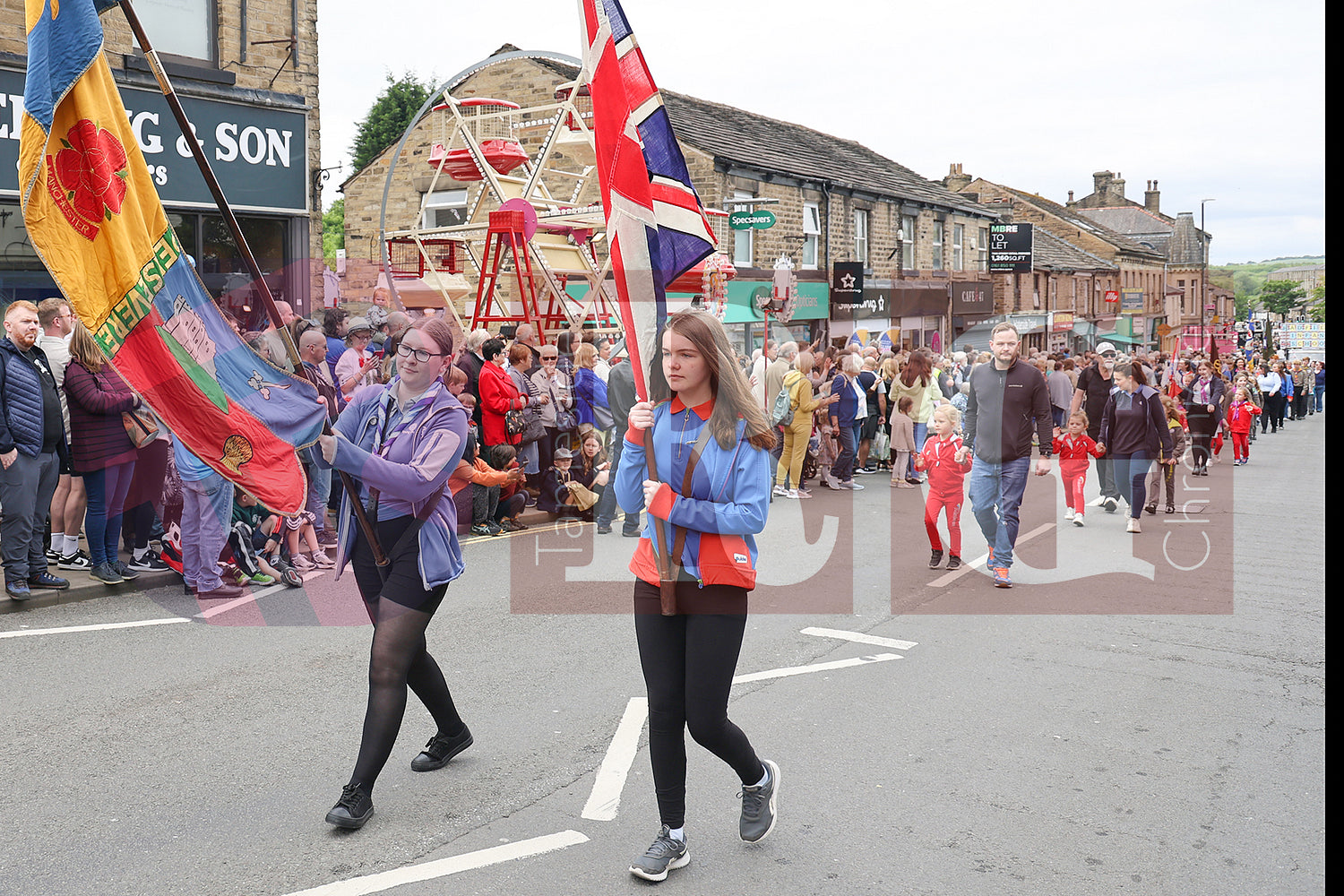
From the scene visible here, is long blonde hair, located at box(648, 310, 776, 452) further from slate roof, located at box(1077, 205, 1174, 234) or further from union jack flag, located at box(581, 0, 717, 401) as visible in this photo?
slate roof, located at box(1077, 205, 1174, 234)

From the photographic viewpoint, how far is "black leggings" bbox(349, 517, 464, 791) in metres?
4.23

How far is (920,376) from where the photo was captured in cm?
1598

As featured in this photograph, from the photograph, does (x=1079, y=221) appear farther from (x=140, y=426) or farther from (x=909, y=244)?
(x=140, y=426)

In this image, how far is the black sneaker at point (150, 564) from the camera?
8.58m

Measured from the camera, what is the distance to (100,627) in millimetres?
7086

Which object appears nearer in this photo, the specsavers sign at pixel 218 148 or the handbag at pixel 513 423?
the handbag at pixel 513 423

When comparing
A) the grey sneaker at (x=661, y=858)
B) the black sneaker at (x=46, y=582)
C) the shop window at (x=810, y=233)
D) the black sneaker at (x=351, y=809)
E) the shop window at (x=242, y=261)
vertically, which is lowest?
the grey sneaker at (x=661, y=858)

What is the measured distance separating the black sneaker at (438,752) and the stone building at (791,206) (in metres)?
18.5

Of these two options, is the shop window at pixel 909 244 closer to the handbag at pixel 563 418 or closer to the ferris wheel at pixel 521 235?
the ferris wheel at pixel 521 235

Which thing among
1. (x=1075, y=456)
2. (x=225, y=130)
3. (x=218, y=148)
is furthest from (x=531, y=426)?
(x=225, y=130)

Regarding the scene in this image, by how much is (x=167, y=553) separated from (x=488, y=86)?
21316 millimetres

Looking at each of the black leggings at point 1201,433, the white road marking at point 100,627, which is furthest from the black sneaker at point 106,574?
the black leggings at point 1201,433

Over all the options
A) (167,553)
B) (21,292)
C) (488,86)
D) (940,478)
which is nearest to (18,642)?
(167,553)

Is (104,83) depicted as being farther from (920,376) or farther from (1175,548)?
(920,376)
